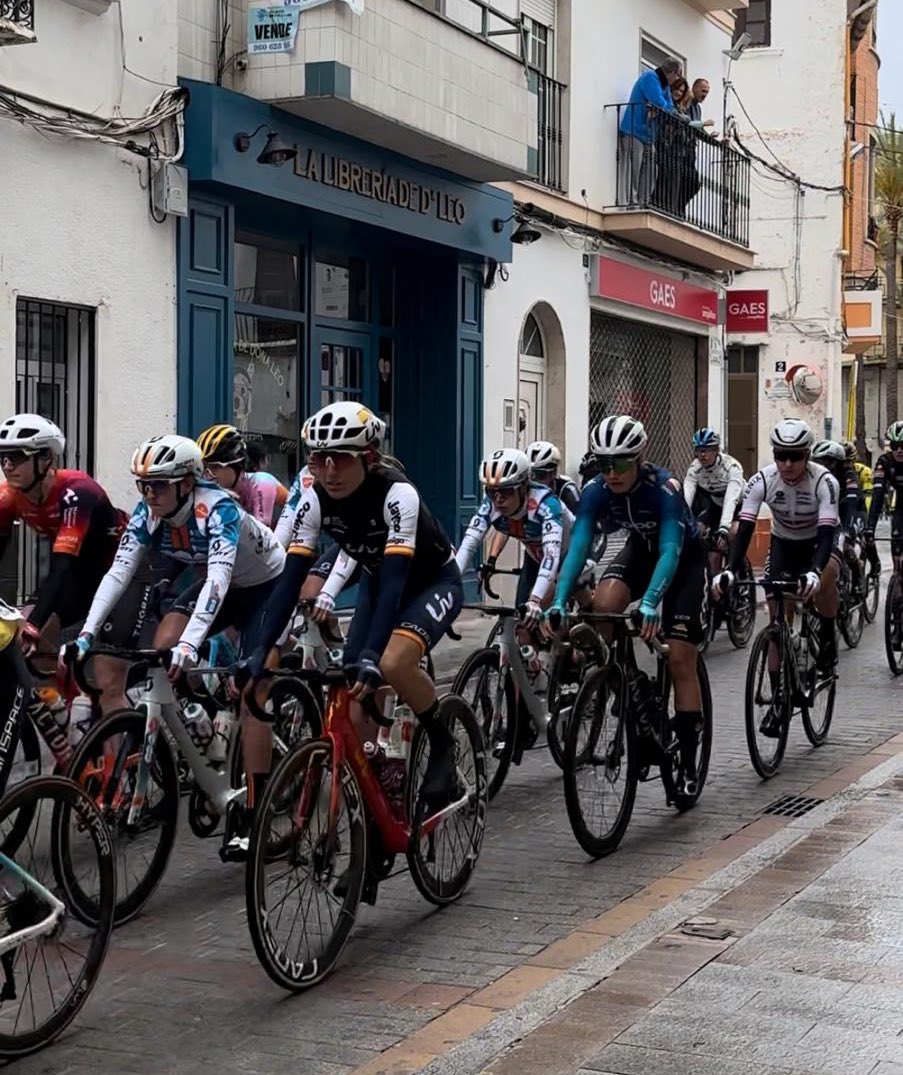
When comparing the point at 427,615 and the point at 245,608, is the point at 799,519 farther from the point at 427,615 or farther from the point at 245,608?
the point at 427,615

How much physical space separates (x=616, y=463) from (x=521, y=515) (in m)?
1.31

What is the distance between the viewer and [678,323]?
76.1ft

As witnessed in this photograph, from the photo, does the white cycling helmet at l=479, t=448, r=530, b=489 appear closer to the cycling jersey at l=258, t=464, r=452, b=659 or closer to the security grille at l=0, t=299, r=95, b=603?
the cycling jersey at l=258, t=464, r=452, b=659

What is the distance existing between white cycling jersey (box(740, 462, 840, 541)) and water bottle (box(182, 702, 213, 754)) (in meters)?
4.15

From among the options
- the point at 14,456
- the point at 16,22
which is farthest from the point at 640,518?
the point at 16,22

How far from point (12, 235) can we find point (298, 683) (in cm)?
538

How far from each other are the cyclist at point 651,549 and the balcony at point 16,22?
4.85 meters

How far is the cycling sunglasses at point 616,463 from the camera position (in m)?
7.62

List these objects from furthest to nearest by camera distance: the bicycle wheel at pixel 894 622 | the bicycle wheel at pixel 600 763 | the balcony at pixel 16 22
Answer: the bicycle wheel at pixel 894 622, the balcony at pixel 16 22, the bicycle wheel at pixel 600 763

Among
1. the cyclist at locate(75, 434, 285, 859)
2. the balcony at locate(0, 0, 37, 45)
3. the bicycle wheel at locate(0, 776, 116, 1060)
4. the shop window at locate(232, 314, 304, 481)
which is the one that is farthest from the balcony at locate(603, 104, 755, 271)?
the bicycle wheel at locate(0, 776, 116, 1060)

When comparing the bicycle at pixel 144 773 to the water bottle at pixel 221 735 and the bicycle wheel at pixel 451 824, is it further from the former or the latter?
the bicycle wheel at pixel 451 824

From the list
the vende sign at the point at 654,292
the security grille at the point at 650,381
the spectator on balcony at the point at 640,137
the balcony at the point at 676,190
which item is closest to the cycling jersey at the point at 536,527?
the vende sign at the point at 654,292

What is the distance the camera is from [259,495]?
903 centimetres

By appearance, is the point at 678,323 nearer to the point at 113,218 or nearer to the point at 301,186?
the point at 301,186
